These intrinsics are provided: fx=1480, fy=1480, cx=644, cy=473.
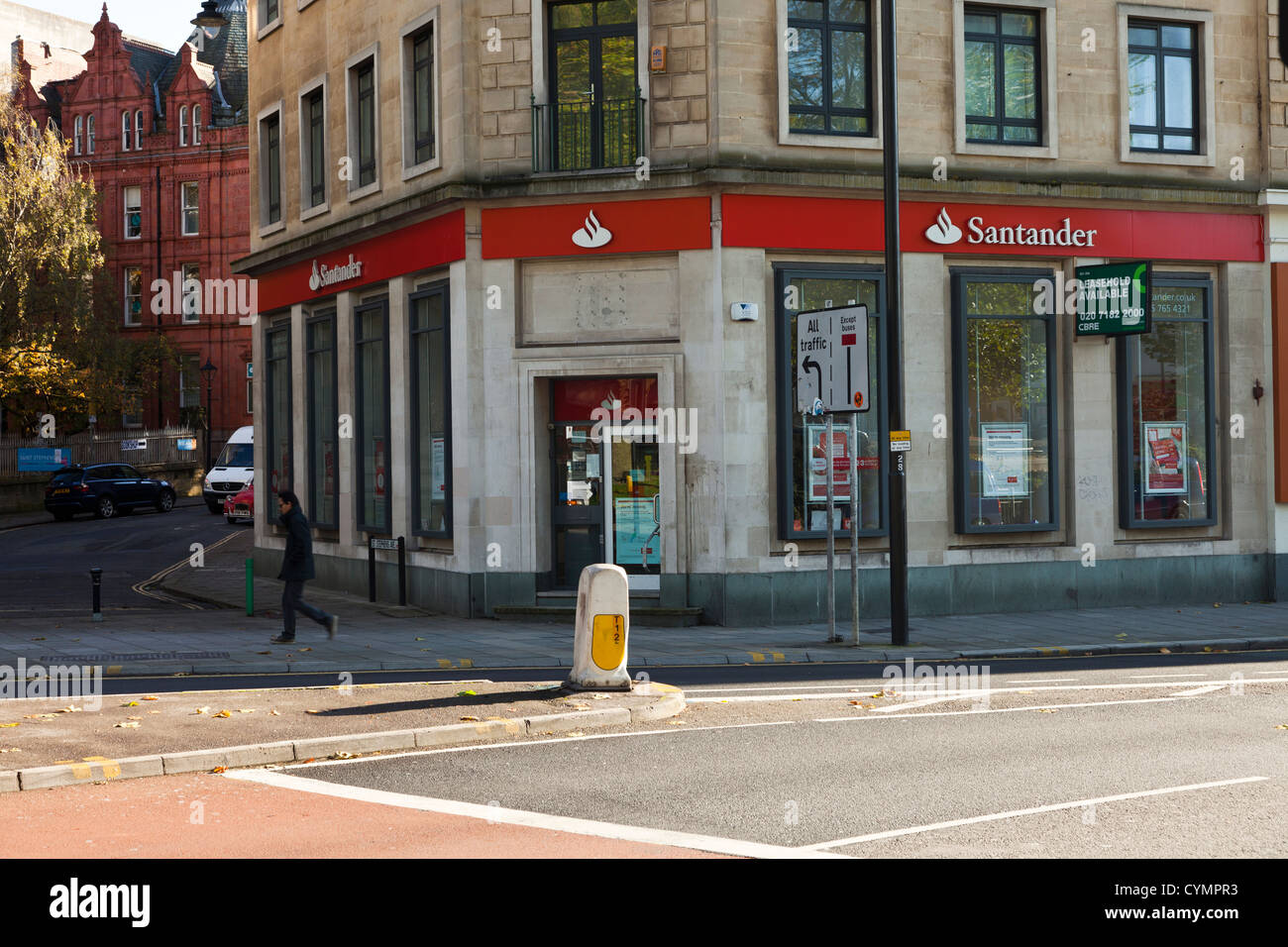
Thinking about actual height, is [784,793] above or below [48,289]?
below

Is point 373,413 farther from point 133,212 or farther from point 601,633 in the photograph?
point 133,212

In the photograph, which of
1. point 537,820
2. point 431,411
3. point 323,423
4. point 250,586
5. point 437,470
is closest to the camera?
point 537,820

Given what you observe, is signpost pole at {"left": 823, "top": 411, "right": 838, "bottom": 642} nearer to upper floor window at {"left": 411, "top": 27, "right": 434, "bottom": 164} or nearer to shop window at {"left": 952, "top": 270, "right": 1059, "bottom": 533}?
shop window at {"left": 952, "top": 270, "right": 1059, "bottom": 533}

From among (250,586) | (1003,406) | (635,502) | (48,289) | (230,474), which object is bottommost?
(250,586)

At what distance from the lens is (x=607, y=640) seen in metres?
11.7

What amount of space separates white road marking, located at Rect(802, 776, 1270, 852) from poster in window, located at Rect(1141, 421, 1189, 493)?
12.8 metres

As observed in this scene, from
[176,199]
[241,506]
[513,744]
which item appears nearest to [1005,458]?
[513,744]

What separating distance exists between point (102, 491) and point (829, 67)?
33.5m

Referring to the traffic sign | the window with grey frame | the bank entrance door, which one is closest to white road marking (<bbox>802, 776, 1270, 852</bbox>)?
the traffic sign

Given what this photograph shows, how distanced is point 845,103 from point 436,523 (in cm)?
783

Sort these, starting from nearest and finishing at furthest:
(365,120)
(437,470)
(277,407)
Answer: (437,470), (365,120), (277,407)

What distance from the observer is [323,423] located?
78.5 ft

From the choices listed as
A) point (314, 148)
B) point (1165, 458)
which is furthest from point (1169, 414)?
point (314, 148)

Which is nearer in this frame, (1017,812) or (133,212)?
(1017,812)
